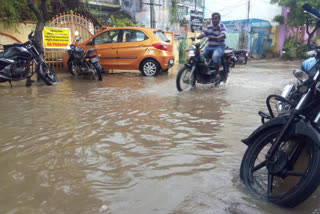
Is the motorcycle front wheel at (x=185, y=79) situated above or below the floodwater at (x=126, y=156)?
above

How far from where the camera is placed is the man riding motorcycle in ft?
21.6

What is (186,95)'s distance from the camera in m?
5.86

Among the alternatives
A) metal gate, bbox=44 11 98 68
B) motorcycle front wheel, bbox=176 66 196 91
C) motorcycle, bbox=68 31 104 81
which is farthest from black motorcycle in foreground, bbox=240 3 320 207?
metal gate, bbox=44 11 98 68

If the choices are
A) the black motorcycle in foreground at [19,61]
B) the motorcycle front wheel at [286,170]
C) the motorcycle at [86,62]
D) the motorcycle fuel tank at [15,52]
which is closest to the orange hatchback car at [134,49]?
the motorcycle at [86,62]

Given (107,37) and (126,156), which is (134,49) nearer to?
(107,37)

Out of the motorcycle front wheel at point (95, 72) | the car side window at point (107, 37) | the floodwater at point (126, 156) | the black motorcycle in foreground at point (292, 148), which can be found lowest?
the floodwater at point (126, 156)

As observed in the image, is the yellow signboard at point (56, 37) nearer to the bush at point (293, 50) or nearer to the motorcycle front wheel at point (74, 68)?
the motorcycle front wheel at point (74, 68)

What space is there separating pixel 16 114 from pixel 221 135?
314 centimetres

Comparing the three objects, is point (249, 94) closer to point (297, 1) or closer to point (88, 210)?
point (88, 210)

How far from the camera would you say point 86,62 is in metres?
7.95

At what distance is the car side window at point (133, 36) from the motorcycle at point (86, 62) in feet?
5.65

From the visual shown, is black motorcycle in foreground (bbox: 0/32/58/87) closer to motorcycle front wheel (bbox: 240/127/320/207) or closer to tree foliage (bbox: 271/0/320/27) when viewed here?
motorcycle front wheel (bbox: 240/127/320/207)

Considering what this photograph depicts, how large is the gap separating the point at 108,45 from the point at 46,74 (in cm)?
287

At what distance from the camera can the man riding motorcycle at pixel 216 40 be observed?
6575 millimetres
